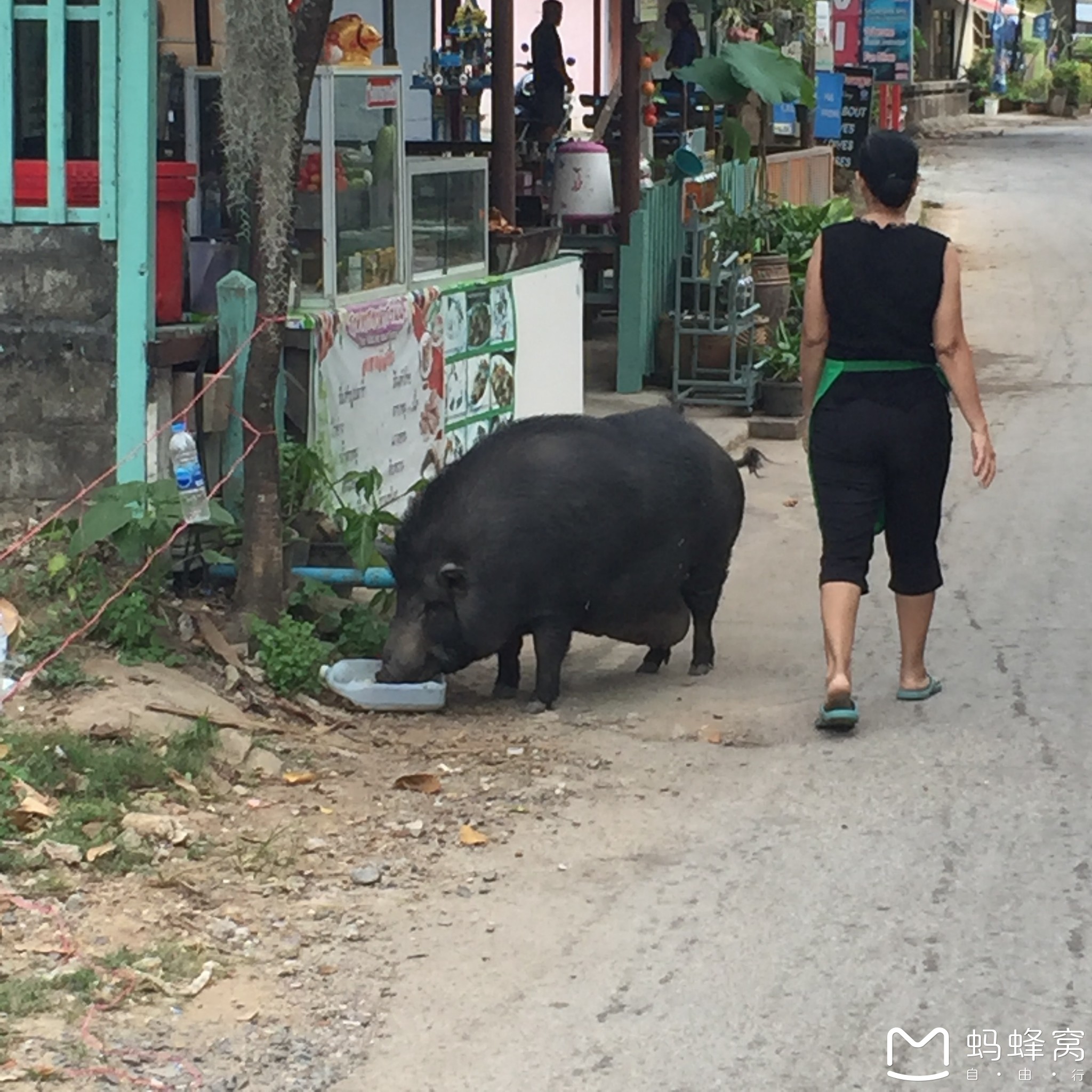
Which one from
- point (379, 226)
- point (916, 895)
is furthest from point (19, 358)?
point (916, 895)

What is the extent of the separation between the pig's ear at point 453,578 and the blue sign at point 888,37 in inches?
1006

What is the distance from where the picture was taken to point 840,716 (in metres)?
6.39

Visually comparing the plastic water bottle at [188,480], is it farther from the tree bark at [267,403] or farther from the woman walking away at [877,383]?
the woman walking away at [877,383]

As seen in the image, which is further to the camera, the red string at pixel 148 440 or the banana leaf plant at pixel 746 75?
the banana leaf plant at pixel 746 75

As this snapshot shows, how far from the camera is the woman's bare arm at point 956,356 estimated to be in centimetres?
648

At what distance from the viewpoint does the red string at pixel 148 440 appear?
6.84 metres

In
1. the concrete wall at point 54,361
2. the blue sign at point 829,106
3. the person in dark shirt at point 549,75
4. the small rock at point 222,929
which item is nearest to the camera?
the small rock at point 222,929

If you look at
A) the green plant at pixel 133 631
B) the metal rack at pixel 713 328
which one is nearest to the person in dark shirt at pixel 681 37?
the metal rack at pixel 713 328

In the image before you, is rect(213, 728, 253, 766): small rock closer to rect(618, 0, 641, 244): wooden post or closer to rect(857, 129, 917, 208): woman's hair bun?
rect(857, 129, 917, 208): woman's hair bun

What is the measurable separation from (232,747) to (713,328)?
763 centimetres

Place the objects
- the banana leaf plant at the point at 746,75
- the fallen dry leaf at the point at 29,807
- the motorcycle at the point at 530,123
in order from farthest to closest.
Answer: the banana leaf plant at the point at 746,75
the motorcycle at the point at 530,123
the fallen dry leaf at the point at 29,807

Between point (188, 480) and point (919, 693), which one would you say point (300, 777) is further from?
point (919, 693)

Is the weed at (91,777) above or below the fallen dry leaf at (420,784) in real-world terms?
above

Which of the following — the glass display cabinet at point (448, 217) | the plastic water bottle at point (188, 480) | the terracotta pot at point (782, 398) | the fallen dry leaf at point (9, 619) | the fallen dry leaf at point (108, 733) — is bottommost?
the fallen dry leaf at point (108, 733)
